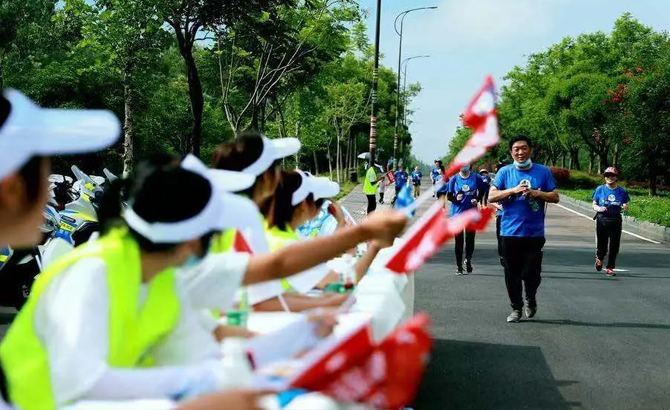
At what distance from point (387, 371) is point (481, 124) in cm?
116

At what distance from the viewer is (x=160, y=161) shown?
245 cm

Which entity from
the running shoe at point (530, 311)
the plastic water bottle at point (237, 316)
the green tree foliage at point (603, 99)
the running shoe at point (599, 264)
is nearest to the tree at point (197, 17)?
the running shoe at point (599, 264)

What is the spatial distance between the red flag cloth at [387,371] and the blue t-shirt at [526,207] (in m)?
6.50

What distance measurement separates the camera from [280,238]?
4.24m

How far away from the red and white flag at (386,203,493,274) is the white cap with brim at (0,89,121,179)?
0.88 m

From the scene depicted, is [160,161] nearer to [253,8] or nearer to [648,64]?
[253,8]

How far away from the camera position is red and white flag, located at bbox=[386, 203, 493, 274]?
7.29 ft

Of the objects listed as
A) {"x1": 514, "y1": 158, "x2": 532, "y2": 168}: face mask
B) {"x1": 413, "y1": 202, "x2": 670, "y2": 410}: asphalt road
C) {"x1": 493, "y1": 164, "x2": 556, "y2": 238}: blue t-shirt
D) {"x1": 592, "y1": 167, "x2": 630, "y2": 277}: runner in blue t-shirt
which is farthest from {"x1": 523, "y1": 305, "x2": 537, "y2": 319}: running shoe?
{"x1": 592, "y1": 167, "x2": 630, "y2": 277}: runner in blue t-shirt

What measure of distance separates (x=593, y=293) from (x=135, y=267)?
9012mm

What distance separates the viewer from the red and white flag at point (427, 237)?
2223 mm

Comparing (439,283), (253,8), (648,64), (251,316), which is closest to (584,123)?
(648,64)

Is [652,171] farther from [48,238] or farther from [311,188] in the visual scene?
[311,188]

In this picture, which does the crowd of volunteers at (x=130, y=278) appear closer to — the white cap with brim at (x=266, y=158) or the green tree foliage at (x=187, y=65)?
the white cap with brim at (x=266, y=158)

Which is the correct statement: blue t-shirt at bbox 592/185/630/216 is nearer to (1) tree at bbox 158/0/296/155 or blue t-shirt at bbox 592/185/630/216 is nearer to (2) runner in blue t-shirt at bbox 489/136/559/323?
(2) runner in blue t-shirt at bbox 489/136/559/323
